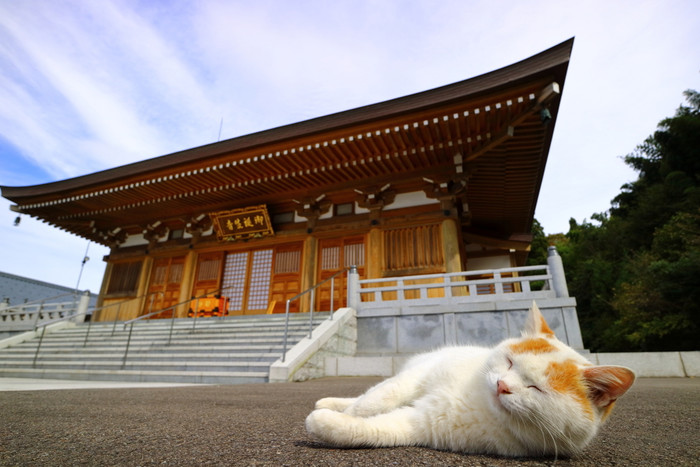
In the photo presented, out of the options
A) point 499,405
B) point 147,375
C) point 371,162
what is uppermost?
point 371,162

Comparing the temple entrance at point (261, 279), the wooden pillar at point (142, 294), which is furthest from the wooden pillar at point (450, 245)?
the wooden pillar at point (142, 294)

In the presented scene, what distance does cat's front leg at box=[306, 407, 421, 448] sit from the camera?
1.21 metres

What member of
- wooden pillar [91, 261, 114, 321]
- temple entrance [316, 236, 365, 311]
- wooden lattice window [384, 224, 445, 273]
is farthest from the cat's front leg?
wooden pillar [91, 261, 114, 321]

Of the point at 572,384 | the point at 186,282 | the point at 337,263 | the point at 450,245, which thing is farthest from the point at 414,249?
the point at 572,384

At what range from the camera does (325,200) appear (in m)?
10.8

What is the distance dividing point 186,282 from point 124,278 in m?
3.18

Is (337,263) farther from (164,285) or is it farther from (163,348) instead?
(164,285)

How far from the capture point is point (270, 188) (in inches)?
424

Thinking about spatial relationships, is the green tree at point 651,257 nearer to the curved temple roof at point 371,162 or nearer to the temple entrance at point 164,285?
the curved temple roof at point 371,162

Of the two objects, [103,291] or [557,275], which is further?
[103,291]

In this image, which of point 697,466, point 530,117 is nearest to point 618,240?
point 530,117

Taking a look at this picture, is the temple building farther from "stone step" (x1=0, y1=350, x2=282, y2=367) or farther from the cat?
the cat

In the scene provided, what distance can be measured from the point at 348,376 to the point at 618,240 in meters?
18.7

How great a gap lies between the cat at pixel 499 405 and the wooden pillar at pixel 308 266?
888 cm
